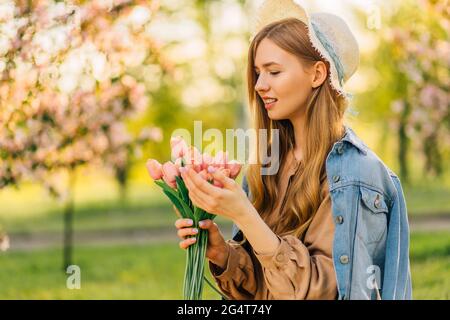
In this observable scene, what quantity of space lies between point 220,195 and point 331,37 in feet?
2.12

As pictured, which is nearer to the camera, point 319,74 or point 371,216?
point 371,216

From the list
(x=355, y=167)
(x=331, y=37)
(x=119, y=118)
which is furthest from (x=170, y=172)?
(x=119, y=118)

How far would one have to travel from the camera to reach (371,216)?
2318 mm

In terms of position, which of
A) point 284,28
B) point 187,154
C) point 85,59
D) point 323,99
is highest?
point 85,59

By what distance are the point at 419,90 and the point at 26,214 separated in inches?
373

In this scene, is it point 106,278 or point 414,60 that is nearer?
point 106,278

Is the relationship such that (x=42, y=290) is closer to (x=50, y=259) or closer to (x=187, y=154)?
(x=50, y=259)

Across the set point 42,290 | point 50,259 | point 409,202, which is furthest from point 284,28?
point 409,202

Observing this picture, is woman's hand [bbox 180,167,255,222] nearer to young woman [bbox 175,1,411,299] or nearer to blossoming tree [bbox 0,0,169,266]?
young woman [bbox 175,1,411,299]

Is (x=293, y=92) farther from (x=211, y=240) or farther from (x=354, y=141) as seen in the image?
(x=211, y=240)

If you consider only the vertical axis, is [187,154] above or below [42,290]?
above

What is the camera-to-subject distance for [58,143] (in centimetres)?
707

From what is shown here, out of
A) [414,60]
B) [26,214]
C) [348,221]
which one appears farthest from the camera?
[26,214]

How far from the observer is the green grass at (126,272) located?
19.3ft
